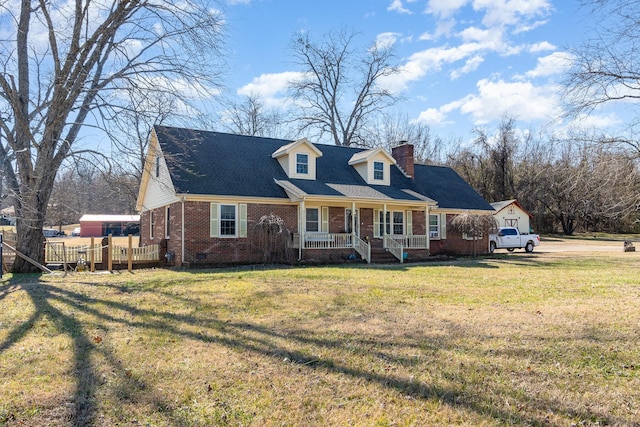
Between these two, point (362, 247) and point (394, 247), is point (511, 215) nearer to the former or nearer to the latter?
point (394, 247)

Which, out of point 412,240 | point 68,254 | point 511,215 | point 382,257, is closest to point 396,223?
point 412,240

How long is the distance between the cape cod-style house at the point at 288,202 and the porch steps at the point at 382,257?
0.10m

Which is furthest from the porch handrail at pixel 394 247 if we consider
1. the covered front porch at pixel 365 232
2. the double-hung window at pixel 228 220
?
the double-hung window at pixel 228 220

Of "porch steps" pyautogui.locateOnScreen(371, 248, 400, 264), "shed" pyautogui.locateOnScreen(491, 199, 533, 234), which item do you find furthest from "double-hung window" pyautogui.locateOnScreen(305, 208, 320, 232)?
"shed" pyautogui.locateOnScreen(491, 199, 533, 234)

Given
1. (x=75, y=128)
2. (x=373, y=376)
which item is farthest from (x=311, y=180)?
(x=373, y=376)

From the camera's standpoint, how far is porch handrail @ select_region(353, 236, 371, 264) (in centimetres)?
1964

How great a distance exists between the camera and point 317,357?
5.76 m

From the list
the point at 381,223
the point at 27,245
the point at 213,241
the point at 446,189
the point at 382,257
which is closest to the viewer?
the point at 27,245

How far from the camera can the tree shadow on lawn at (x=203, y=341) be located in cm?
439

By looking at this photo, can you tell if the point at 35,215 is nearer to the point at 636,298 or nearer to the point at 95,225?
the point at 636,298

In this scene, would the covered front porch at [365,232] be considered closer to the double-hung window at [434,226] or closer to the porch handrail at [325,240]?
the porch handrail at [325,240]

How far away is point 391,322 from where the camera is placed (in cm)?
755

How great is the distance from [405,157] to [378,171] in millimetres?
3146

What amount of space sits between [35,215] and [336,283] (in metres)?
10.5
